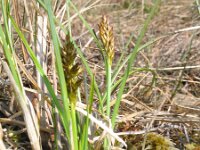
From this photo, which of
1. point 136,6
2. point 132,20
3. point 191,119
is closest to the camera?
point 191,119

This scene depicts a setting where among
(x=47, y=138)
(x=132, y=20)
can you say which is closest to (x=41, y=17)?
(x=47, y=138)

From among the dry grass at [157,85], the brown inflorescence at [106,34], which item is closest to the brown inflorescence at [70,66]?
the brown inflorescence at [106,34]

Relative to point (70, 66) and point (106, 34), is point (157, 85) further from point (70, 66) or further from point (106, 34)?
point (70, 66)

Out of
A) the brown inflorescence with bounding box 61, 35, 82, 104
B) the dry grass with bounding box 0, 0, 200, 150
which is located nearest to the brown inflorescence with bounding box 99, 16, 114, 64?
the brown inflorescence with bounding box 61, 35, 82, 104

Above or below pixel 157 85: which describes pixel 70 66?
above

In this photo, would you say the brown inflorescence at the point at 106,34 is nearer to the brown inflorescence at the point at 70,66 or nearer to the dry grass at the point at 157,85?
the brown inflorescence at the point at 70,66

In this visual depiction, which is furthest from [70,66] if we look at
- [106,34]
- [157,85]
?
[157,85]

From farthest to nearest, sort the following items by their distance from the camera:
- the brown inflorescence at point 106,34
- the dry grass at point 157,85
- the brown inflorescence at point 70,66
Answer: the dry grass at point 157,85 < the brown inflorescence at point 106,34 < the brown inflorescence at point 70,66

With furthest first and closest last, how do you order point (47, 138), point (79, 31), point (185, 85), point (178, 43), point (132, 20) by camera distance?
point (132, 20) → point (79, 31) → point (178, 43) → point (185, 85) → point (47, 138)

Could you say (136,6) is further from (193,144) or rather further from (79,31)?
(193,144)

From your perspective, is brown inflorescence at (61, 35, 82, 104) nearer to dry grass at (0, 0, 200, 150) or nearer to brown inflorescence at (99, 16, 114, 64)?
brown inflorescence at (99, 16, 114, 64)

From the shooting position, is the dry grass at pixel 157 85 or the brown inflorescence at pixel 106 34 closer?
the brown inflorescence at pixel 106 34
